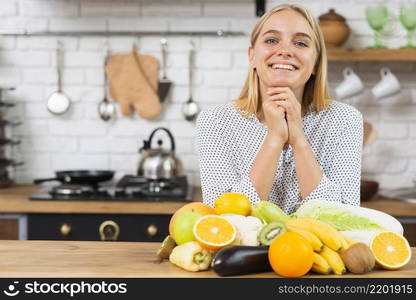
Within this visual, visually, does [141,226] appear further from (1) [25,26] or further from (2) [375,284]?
(2) [375,284]

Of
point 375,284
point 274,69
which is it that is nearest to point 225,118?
point 274,69

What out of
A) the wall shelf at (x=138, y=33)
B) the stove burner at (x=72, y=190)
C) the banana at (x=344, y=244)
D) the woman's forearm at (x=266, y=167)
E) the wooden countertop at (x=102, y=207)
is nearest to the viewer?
the banana at (x=344, y=244)

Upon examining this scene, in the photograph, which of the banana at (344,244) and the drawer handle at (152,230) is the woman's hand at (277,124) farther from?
the drawer handle at (152,230)

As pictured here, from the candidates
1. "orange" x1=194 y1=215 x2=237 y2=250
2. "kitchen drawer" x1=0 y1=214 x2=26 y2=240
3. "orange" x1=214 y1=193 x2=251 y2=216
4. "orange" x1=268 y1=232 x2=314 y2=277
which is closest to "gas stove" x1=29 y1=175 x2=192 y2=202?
"kitchen drawer" x1=0 y1=214 x2=26 y2=240

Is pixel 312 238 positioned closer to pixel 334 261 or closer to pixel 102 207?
pixel 334 261

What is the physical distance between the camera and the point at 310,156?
2209 millimetres

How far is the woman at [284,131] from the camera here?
7.28 feet

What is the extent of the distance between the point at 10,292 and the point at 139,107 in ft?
8.29

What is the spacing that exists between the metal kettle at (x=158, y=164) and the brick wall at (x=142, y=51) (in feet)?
1.14

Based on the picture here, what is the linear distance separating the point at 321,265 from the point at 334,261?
3cm

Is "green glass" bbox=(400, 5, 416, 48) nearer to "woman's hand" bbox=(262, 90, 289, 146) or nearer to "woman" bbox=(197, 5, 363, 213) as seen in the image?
"woman" bbox=(197, 5, 363, 213)

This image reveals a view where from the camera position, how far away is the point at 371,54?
3619 mm

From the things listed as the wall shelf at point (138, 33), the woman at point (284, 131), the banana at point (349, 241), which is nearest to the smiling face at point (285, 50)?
the woman at point (284, 131)

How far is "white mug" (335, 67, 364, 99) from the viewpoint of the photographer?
3686 mm
